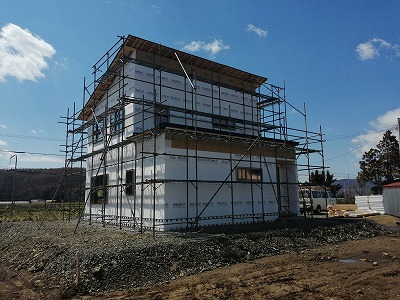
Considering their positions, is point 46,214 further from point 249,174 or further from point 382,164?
point 382,164

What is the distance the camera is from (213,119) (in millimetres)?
20219

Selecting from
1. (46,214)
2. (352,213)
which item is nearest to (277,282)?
(46,214)

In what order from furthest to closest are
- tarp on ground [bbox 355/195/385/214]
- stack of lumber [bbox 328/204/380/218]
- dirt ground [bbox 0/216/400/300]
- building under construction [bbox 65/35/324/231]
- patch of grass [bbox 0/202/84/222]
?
tarp on ground [bbox 355/195/385/214]
stack of lumber [bbox 328/204/380/218]
patch of grass [bbox 0/202/84/222]
building under construction [bbox 65/35/324/231]
dirt ground [bbox 0/216/400/300]

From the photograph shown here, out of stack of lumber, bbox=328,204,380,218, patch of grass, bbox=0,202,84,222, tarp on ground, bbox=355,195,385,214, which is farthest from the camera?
tarp on ground, bbox=355,195,385,214

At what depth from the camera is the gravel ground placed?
8.38 m

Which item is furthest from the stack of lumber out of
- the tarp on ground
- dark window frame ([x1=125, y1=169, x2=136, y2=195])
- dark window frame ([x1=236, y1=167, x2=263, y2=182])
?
dark window frame ([x1=125, y1=169, x2=136, y2=195])

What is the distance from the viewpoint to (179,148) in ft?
48.5

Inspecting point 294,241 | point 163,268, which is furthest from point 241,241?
point 163,268

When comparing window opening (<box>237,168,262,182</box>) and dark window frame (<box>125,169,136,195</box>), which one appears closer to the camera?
dark window frame (<box>125,169,136,195</box>)

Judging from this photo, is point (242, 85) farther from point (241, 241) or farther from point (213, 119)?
point (241, 241)

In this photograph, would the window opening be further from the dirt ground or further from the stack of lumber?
the stack of lumber

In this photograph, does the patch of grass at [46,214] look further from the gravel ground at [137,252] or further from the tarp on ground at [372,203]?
the tarp on ground at [372,203]

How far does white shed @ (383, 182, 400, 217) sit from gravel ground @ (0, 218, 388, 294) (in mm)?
11512

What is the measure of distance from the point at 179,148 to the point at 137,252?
6375mm
